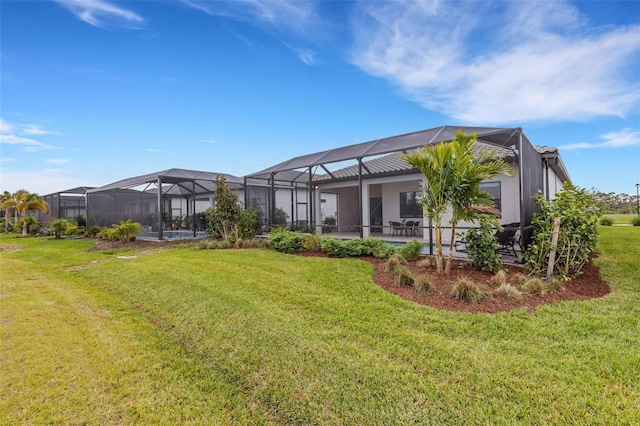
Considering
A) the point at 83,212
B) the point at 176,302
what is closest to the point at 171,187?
the point at 83,212

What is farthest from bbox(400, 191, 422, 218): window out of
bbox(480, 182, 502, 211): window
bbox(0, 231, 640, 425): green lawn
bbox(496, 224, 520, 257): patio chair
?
bbox(0, 231, 640, 425): green lawn

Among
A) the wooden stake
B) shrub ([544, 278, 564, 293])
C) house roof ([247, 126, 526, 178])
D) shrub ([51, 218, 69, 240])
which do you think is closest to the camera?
shrub ([544, 278, 564, 293])

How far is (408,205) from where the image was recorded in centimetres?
1487

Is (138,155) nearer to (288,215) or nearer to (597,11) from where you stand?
(288,215)

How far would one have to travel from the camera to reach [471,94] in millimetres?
11992

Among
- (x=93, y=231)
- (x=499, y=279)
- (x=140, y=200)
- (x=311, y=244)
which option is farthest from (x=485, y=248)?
(x=93, y=231)

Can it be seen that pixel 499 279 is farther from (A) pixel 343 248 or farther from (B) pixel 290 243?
(B) pixel 290 243

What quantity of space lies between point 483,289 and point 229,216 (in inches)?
380

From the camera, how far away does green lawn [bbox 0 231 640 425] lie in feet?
7.68

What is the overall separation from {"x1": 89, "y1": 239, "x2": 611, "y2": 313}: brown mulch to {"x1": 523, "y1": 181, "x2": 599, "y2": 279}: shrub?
35cm

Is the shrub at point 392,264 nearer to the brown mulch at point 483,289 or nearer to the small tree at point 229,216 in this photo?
the brown mulch at point 483,289

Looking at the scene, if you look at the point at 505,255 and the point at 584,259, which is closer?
the point at 584,259

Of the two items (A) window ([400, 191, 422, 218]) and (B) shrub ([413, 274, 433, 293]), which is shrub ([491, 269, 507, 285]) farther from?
(A) window ([400, 191, 422, 218])

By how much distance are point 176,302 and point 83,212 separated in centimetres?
2448
